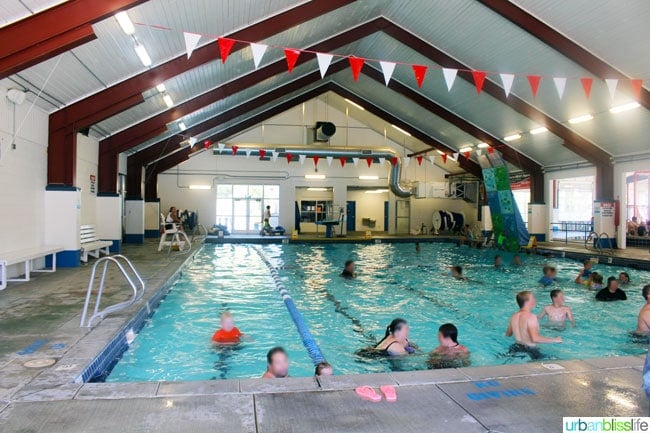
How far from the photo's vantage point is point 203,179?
72.1ft

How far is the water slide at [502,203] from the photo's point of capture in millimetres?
14828

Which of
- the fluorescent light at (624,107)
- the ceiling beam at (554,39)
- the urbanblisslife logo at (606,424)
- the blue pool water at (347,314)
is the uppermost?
the ceiling beam at (554,39)

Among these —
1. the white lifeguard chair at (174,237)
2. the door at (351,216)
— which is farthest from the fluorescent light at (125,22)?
the door at (351,216)

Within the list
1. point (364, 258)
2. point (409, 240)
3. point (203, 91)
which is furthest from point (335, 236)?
point (203, 91)

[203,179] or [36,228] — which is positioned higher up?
[203,179]

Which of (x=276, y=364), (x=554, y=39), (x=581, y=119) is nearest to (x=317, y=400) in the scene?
(x=276, y=364)

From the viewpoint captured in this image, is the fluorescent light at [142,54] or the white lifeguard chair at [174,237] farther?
the white lifeguard chair at [174,237]

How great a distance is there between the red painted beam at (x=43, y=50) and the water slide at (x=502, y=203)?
12282mm

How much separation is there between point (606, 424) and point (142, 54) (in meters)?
8.69

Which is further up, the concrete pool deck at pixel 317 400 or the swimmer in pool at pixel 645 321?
the concrete pool deck at pixel 317 400

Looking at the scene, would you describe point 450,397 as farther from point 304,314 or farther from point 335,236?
point 335,236

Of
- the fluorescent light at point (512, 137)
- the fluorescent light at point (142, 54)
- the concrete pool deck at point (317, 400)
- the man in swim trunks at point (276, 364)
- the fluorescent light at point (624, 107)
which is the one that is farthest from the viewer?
the fluorescent light at point (512, 137)

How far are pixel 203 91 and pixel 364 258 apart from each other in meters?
6.89

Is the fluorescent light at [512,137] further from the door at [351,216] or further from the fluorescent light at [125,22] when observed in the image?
the fluorescent light at [125,22]
